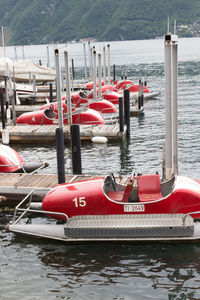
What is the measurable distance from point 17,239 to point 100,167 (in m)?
7.83

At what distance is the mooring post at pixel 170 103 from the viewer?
41.0 ft

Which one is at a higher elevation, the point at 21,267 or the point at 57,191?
the point at 57,191

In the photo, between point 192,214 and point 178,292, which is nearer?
point 178,292

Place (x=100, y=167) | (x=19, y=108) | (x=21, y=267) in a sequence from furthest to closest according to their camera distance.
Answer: (x=19, y=108)
(x=100, y=167)
(x=21, y=267)

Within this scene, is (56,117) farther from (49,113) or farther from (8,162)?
(8,162)

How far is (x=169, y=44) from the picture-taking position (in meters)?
12.5

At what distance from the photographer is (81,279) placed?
10773 millimetres

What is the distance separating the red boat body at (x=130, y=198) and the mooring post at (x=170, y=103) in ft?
2.21

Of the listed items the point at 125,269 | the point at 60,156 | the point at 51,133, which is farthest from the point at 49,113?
the point at 125,269

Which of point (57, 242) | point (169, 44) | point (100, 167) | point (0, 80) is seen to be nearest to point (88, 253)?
point (57, 242)

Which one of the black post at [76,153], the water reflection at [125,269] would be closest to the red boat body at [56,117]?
the black post at [76,153]

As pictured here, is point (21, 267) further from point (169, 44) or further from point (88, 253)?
point (169, 44)

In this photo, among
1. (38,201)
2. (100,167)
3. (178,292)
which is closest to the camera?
(178,292)

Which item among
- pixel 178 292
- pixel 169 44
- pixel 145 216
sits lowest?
pixel 178 292
